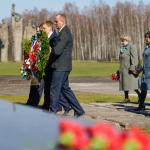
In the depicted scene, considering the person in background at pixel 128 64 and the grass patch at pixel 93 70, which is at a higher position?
the person in background at pixel 128 64

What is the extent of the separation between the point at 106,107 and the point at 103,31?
82053 mm

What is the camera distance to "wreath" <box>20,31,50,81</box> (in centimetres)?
810

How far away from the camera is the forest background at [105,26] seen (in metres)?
91.2

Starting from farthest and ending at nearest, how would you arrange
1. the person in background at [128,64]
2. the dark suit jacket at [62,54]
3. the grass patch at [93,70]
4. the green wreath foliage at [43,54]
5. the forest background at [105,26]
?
the forest background at [105,26], the grass patch at [93,70], the person in background at [128,64], the green wreath foliage at [43,54], the dark suit jacket at [62,54]

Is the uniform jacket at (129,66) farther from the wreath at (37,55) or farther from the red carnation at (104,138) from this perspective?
the red carnation at (104,138)

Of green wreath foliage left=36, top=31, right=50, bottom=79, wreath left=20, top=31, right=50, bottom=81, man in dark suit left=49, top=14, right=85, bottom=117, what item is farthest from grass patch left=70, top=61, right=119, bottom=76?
man in dark suit left=49, top=14, right=85, bottom=117

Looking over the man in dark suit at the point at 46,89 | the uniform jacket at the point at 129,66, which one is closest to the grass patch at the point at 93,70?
the uniform jacket at the point at 129,66

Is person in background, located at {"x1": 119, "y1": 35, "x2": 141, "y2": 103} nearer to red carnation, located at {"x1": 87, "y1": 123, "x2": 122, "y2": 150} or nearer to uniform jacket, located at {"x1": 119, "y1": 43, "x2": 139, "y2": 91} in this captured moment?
uniform jacket, located at {"x1": 119, "y1": 43, "x2": 139, "y2": 91}

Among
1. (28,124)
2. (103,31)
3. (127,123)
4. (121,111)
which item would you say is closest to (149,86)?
(121,111)

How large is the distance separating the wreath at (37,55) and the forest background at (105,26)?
7805cm

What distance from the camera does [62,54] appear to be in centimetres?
786

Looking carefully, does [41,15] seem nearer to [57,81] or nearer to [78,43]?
[78,43]

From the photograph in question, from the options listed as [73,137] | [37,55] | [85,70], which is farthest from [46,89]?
[85,70]

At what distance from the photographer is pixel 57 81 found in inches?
309
